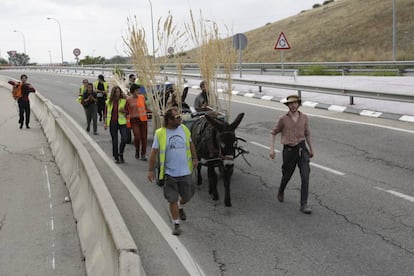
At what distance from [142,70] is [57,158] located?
146 inches

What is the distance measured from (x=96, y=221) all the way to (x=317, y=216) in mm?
3142

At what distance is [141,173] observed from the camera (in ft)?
35.3

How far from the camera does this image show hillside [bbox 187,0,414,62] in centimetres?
5883

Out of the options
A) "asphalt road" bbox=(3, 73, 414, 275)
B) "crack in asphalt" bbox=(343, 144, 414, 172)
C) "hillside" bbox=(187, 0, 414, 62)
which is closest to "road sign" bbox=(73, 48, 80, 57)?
"hillside" bbox=(187, 0, 414, 62)

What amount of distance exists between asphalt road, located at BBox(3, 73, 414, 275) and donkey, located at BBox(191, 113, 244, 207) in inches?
19.4

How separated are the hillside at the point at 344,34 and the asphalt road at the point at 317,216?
39.1 meters

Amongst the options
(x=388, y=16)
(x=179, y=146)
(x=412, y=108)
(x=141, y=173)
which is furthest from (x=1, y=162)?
(x=388, y=16)

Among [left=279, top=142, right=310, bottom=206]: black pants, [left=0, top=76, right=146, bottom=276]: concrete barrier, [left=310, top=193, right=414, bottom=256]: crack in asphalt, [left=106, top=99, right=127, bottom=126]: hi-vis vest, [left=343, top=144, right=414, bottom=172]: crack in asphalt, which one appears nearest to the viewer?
[left=0, top=76, right=146, bottom=276]: concrete barrier

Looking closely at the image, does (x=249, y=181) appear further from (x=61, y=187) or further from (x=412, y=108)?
(x=412, y=108)

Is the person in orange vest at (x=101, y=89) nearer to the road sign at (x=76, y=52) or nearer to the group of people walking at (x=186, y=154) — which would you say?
the group of people walking at (x=186, y=154)

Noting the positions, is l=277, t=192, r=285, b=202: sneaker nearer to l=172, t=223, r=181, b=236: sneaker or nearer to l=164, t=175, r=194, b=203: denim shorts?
l=164, t=175, r=194, b=203: denim shorts

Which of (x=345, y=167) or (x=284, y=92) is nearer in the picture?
(x=345, y=167)

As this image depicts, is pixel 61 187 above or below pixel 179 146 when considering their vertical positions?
below

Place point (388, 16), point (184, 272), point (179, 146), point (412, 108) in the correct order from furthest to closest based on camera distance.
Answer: point (388, 16) → point (412, 108) → point (179, 146) → point (184, 272)
